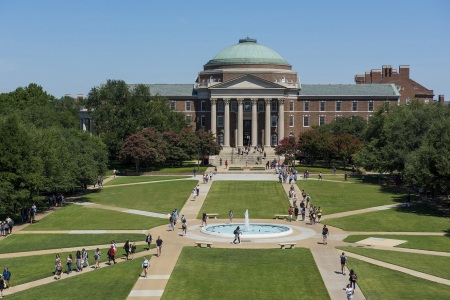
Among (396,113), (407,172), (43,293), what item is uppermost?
(396,113)

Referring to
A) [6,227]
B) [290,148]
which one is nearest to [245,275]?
[6,227]

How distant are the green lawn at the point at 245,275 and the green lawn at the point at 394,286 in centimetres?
242

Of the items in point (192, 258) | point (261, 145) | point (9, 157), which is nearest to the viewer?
point (192, 258)

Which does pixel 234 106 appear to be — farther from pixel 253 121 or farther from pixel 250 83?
pixel 250 83

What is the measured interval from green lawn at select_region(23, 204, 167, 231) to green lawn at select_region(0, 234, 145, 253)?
11.5ft

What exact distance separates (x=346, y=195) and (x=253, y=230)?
70.2 ft

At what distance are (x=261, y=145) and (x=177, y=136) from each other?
2551cm

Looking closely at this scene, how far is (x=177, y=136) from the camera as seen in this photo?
97250 millimetres

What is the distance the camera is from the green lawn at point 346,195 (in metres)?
62.7

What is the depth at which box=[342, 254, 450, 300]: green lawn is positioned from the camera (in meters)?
32.0

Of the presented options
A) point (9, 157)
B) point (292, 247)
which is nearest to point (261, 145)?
point (9, 157)

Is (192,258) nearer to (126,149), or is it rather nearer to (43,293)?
(43,293)

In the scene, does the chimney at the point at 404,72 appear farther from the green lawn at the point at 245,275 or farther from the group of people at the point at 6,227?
the group of people at the point at 6,227

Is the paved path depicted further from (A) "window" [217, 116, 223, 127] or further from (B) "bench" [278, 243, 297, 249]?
(A) "window" [217, 116, 223, 127]
